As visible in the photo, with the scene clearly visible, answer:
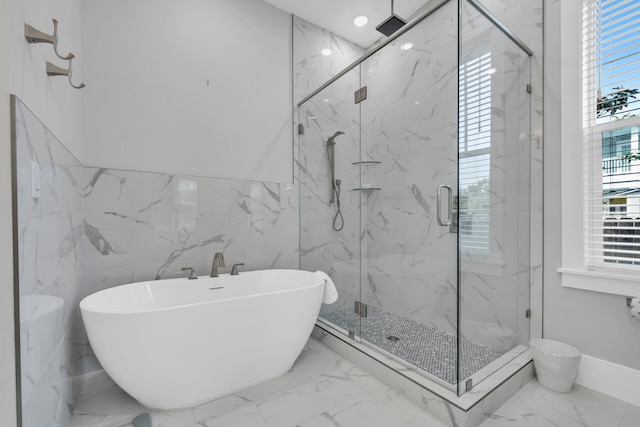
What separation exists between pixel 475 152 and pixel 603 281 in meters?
1.10

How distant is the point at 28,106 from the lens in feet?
3.08

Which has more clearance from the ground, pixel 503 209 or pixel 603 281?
pixel 503 209

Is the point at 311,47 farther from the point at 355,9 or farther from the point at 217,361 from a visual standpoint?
the point at 217,361

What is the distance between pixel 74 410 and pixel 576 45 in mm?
3734

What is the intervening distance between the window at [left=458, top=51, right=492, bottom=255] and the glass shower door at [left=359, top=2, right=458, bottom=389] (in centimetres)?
14

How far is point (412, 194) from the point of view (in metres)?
2.45

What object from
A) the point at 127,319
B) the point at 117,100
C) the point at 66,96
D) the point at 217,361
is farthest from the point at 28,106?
the point at 217,361

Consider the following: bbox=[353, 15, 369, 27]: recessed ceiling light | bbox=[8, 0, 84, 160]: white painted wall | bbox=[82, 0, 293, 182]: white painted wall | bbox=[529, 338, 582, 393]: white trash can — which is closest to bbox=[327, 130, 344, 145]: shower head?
bbox=[82, 0, 293, 182]: white painted wall

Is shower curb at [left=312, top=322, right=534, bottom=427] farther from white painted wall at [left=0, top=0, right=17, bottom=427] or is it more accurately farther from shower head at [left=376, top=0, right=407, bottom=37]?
shower head at [left=376, top=0, right=407, bottom=37]

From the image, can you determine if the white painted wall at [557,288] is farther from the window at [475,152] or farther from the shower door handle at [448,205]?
the shower door handle at [448,205]

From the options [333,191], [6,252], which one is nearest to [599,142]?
[333,191]

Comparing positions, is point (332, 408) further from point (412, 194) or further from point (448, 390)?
point (412, 194)

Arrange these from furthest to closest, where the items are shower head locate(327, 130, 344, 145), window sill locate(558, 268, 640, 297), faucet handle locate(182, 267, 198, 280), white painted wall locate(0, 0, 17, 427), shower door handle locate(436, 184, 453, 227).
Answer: shower head locate(327, 130, 344, 145)
faucet handle locate(182, 267, 198, 280)
shower door handle locate(436, 184, 453, 227)
window sill locate(558, 268, 640, 297)
white painted wall locate(0, 0, 17, 427)

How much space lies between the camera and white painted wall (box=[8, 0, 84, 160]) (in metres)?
0.85
